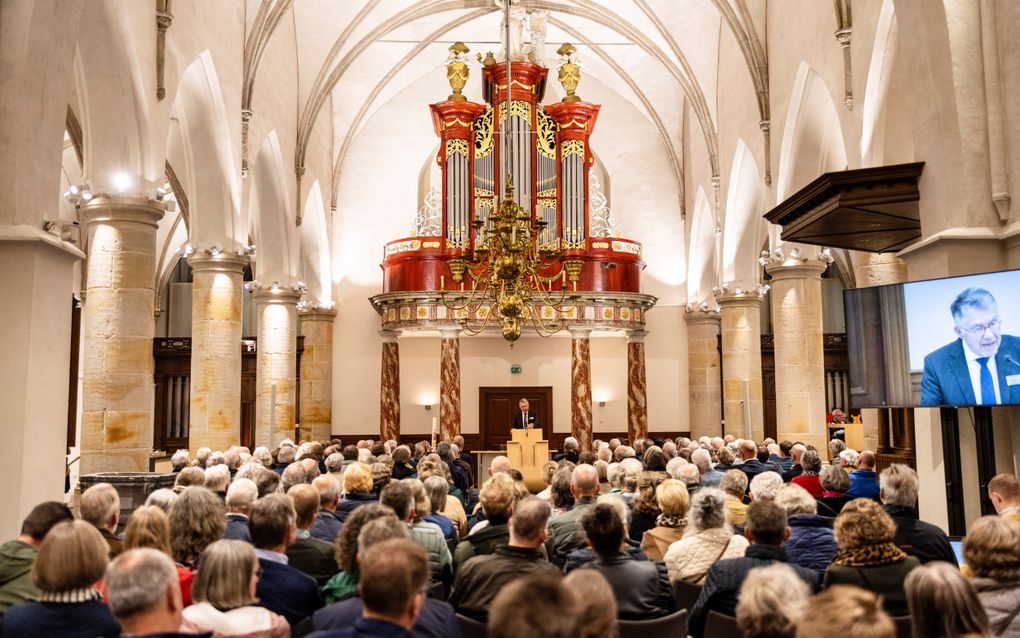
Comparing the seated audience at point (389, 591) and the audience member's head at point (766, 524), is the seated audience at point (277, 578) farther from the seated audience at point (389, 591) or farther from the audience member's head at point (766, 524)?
the audience member's head at point (766, 524)

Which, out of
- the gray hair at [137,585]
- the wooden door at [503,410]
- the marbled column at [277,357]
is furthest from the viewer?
the wooden door at [503,410]

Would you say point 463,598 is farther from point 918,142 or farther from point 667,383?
point 667,383

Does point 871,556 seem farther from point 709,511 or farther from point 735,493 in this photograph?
point 735,493

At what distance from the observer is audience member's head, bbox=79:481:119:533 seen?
473 centimetres

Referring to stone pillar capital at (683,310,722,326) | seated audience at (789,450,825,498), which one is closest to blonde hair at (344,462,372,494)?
seated audience at (789,450,825,498)

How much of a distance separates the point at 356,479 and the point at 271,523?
224 centimetres

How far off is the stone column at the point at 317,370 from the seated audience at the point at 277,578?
16.9 metres

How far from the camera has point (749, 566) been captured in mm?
4094

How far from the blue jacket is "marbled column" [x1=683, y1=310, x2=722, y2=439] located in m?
16.4

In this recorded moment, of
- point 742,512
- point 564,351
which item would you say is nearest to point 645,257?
point 564,351

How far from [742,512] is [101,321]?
24.2 feet

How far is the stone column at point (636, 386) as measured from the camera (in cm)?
2019

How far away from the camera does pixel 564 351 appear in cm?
2202

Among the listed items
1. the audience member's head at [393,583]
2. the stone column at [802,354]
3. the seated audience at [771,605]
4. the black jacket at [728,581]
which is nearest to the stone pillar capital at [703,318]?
the stone column at [802,354]
